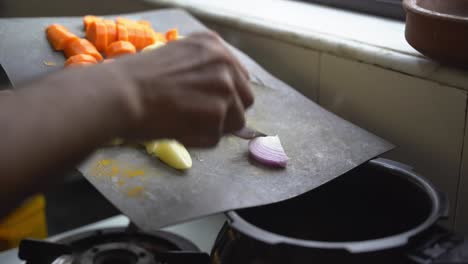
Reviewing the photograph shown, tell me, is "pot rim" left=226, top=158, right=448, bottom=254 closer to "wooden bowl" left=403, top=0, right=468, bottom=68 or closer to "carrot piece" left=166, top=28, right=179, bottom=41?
"wooden bowl" left=403, top=0, right=468, bottom=68

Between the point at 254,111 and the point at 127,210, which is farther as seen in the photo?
the point at 254,111

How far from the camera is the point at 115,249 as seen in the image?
0.83m

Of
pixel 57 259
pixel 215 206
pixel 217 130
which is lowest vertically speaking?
pixel 57 259

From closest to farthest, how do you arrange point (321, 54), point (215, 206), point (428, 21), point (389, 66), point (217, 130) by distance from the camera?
point (217, 130), point (215, 206), point (428, 21), point (389, 66), point (321, 54)

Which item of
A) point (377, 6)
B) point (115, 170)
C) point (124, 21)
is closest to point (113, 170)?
point (115, 170)

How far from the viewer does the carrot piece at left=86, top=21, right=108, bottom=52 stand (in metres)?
1.17

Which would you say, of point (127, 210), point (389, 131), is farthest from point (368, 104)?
point (127, 210)

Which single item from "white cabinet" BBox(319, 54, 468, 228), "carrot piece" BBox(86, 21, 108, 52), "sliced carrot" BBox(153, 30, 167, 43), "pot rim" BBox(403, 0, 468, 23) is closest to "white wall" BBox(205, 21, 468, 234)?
"white cabinet" BBox(319, 54, 468, 228)

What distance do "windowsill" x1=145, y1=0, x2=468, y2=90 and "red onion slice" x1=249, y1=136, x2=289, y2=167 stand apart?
0.22 meters

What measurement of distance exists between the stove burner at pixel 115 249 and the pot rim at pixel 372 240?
0.55 feet

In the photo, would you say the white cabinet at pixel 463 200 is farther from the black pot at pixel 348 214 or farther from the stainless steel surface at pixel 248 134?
the stainless steel surface at pixel 248 134

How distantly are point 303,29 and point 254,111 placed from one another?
20 centimetres

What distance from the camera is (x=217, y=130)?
620mm

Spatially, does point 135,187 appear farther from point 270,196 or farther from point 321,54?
point 321,54
